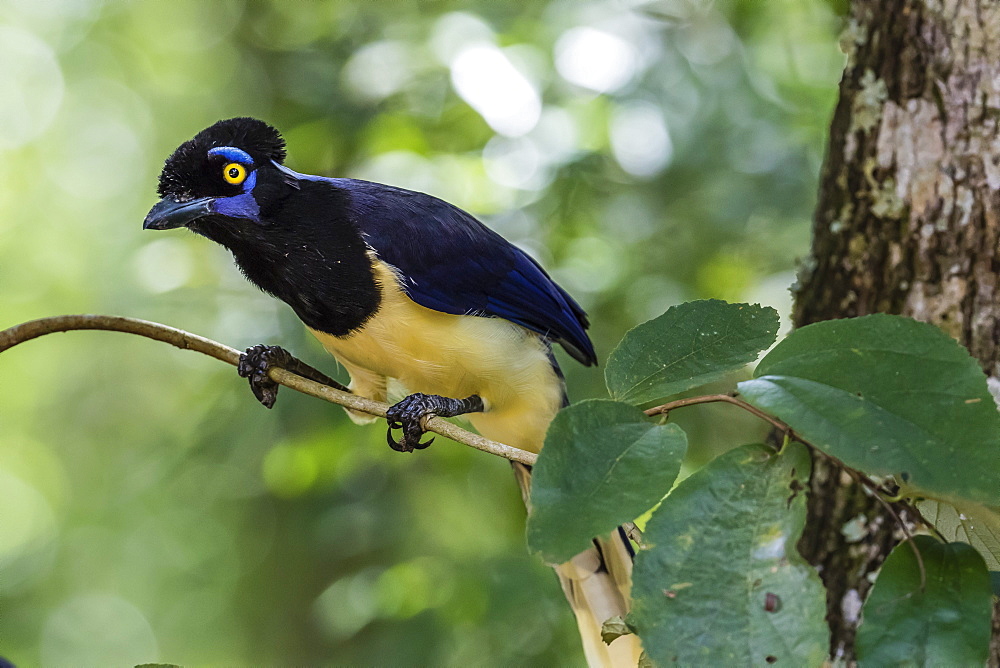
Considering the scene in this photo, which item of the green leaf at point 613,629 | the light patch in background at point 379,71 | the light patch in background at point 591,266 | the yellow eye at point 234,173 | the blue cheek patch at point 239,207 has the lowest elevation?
the green leaf at point 613,629

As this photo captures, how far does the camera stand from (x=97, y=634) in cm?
1095

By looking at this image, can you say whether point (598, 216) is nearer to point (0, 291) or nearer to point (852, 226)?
point (852, 226)

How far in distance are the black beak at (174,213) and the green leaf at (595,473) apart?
4.70 feet

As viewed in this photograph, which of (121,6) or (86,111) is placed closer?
(121,6)

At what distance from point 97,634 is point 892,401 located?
12.0 meters

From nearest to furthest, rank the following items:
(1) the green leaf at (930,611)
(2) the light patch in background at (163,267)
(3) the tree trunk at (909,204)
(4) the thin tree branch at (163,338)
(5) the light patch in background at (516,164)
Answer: (1) the green leaf at (930,611), (4) the thin tree branch at (163,338), (3) the tree trunk at (909,204), (5) the light patch in background at (516,164), (2) the light patch in background at (163,267)

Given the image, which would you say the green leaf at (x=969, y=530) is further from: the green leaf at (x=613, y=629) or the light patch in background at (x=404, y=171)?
the light patch in background at (x=404, y=171)

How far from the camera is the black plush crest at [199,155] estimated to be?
222 cm

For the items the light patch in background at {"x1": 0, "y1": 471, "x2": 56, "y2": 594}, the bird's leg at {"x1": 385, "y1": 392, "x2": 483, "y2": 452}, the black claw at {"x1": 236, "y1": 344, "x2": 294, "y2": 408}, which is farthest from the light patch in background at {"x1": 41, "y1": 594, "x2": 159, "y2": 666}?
the bird's leg at {"x1": 385, "y1": 392, "x2": 483, "y2": 452}

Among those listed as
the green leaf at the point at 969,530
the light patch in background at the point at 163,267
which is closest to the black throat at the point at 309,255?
the green leaf at the point at 969,530

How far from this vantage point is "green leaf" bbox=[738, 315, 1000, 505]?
108 centimetres

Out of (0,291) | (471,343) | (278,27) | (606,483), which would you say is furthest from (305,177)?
(0,291)

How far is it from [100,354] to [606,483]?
33.8 ft

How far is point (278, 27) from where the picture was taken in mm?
5777
